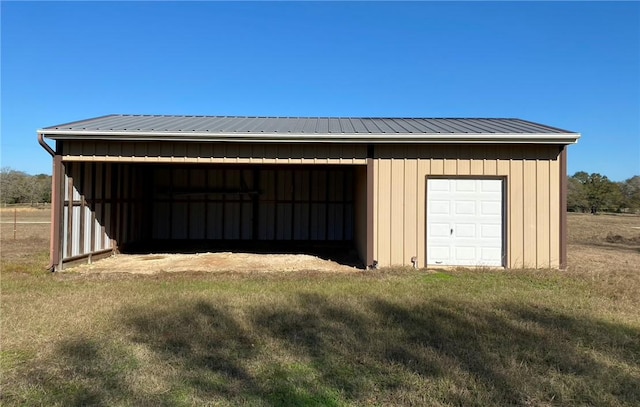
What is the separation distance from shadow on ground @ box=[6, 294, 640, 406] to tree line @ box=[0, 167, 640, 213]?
168 feet

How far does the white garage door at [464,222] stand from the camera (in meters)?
8.62

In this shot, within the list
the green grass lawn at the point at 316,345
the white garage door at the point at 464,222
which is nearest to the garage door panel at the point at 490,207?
the white garage door at the point at 464,222

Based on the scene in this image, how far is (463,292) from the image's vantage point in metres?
6.35

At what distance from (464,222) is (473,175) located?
1008 mm

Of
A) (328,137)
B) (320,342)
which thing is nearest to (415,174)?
(328,137)

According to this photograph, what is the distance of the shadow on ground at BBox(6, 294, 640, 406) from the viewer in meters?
3.04

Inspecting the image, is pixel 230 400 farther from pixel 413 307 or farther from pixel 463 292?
pixel 463 292

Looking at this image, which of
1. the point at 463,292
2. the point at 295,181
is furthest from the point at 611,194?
the point at 463,292

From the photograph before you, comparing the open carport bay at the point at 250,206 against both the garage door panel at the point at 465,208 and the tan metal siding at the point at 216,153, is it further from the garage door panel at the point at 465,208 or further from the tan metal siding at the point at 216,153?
the garage door panel at the point at 465,208

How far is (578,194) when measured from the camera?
48875 mm

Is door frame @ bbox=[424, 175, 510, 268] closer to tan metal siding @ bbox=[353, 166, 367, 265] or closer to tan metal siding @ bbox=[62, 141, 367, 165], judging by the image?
tan metal siding @ bbox=[353, 166, 367, 265]

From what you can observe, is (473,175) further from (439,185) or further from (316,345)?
(316,345)

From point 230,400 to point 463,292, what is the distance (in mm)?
4455

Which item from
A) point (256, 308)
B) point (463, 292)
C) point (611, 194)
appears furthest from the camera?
point (611, 194)
